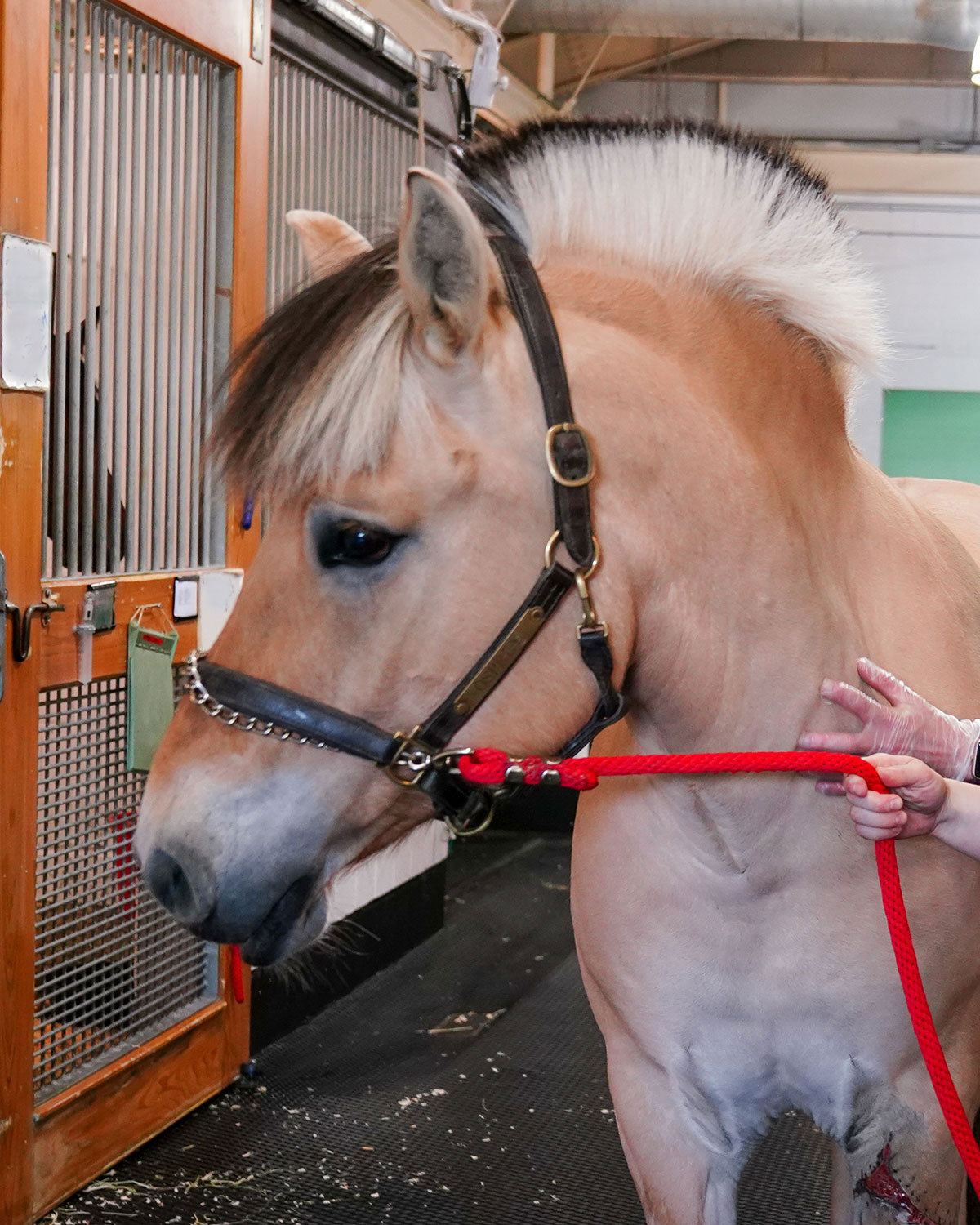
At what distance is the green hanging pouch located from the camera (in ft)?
7.55

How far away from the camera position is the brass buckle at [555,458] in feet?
Result: 3.19

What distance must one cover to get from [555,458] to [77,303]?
1464mm

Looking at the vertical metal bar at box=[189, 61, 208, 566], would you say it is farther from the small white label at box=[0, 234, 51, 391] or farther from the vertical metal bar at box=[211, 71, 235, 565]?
the small white label at box=[0, 234, 51, 391]

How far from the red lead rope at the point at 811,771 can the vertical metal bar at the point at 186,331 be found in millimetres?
1653

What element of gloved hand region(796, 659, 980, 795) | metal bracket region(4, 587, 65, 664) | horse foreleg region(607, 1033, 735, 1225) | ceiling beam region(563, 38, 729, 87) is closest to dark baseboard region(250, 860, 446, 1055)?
metal bracket region(4, 587, 65, 664)

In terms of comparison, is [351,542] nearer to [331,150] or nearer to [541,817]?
[331,150]

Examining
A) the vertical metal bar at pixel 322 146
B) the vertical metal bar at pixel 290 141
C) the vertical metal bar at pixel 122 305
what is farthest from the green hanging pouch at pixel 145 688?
the vertical metal bar at pixel 322 146

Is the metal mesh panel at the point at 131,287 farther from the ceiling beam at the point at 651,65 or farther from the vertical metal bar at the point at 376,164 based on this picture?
the ceiling beam at the point at 651,65

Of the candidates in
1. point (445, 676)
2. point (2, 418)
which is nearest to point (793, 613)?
point (445, 676)

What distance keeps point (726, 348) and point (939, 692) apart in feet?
1.41

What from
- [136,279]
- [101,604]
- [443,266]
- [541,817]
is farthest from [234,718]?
[541,817]

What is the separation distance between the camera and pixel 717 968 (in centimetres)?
126

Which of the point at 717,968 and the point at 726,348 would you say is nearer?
the point at 726,348

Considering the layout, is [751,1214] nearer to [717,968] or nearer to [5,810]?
[717,968]
